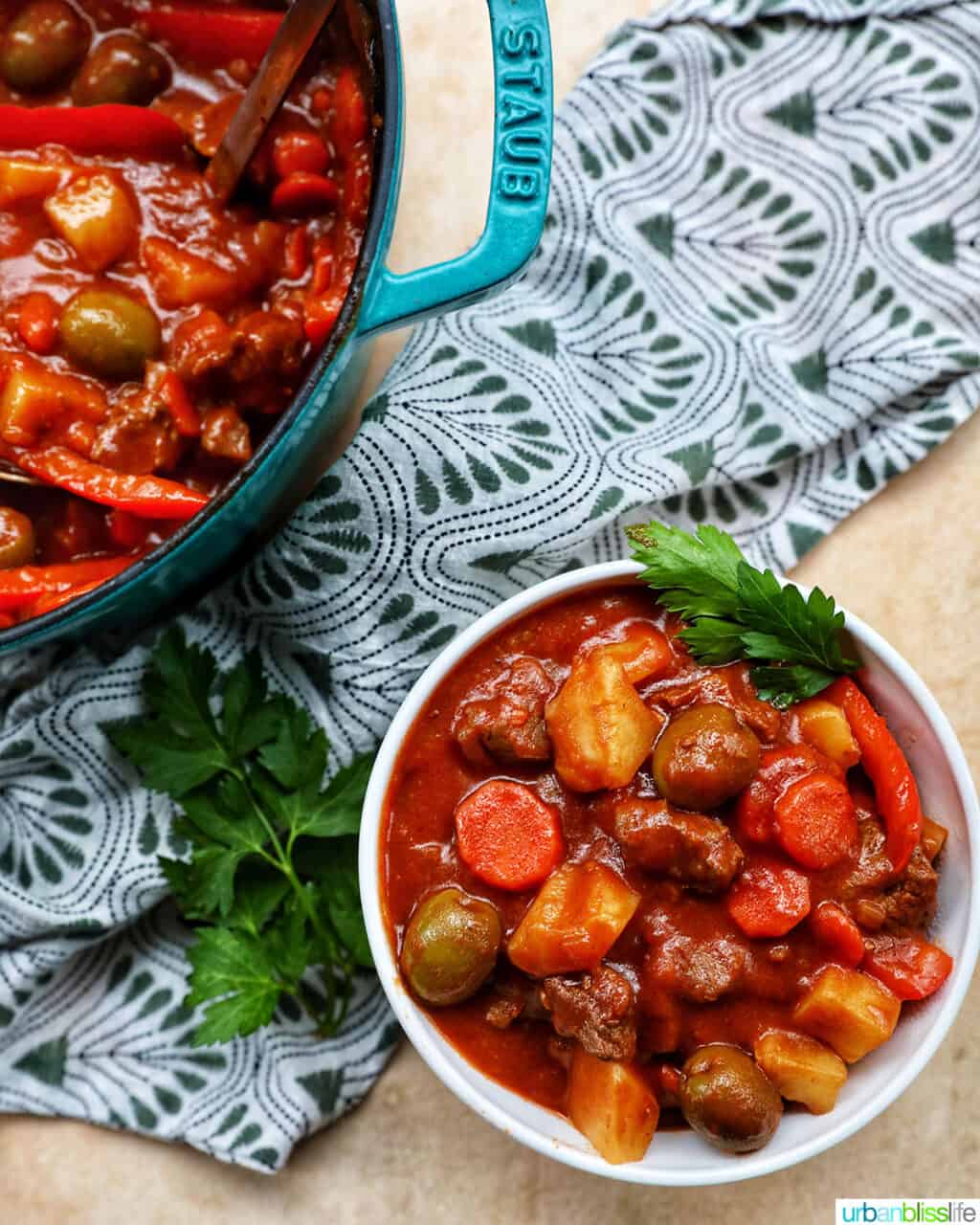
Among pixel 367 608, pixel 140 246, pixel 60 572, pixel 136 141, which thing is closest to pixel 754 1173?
pixel 367 608

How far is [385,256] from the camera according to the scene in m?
2.16

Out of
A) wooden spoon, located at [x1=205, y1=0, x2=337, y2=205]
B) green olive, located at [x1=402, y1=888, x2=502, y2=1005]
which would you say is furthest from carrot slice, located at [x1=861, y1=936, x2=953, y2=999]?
wooden spoon, located at [x1=205, y1=0, x2=337, y2=205]

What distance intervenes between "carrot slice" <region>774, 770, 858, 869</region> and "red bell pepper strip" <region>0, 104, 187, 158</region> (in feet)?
5.87

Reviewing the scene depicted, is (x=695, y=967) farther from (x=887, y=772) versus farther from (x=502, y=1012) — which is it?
(x=887, y=772)

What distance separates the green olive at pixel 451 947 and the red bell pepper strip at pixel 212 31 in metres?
1.77

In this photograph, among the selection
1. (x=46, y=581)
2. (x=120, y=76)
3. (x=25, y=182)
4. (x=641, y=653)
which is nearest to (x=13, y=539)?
(x=46, y=581)

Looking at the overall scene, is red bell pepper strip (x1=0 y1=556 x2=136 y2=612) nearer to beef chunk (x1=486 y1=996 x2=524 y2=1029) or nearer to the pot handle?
the pot handle

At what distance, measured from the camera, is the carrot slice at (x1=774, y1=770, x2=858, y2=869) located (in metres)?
2.14

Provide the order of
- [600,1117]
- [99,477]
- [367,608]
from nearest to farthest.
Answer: [600,1117] → [99,477] → [367,608]

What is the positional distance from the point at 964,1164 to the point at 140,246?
2.66 m

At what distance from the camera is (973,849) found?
2221 mm

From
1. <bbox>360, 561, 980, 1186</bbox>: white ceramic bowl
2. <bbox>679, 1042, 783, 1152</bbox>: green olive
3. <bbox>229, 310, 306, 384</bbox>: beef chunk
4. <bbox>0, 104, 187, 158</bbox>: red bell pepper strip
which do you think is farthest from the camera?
<bbox>0, 104, 187, 158</bbox>: red bell pepper strip

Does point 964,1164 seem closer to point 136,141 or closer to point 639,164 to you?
point 639,164

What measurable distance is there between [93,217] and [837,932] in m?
1.96
